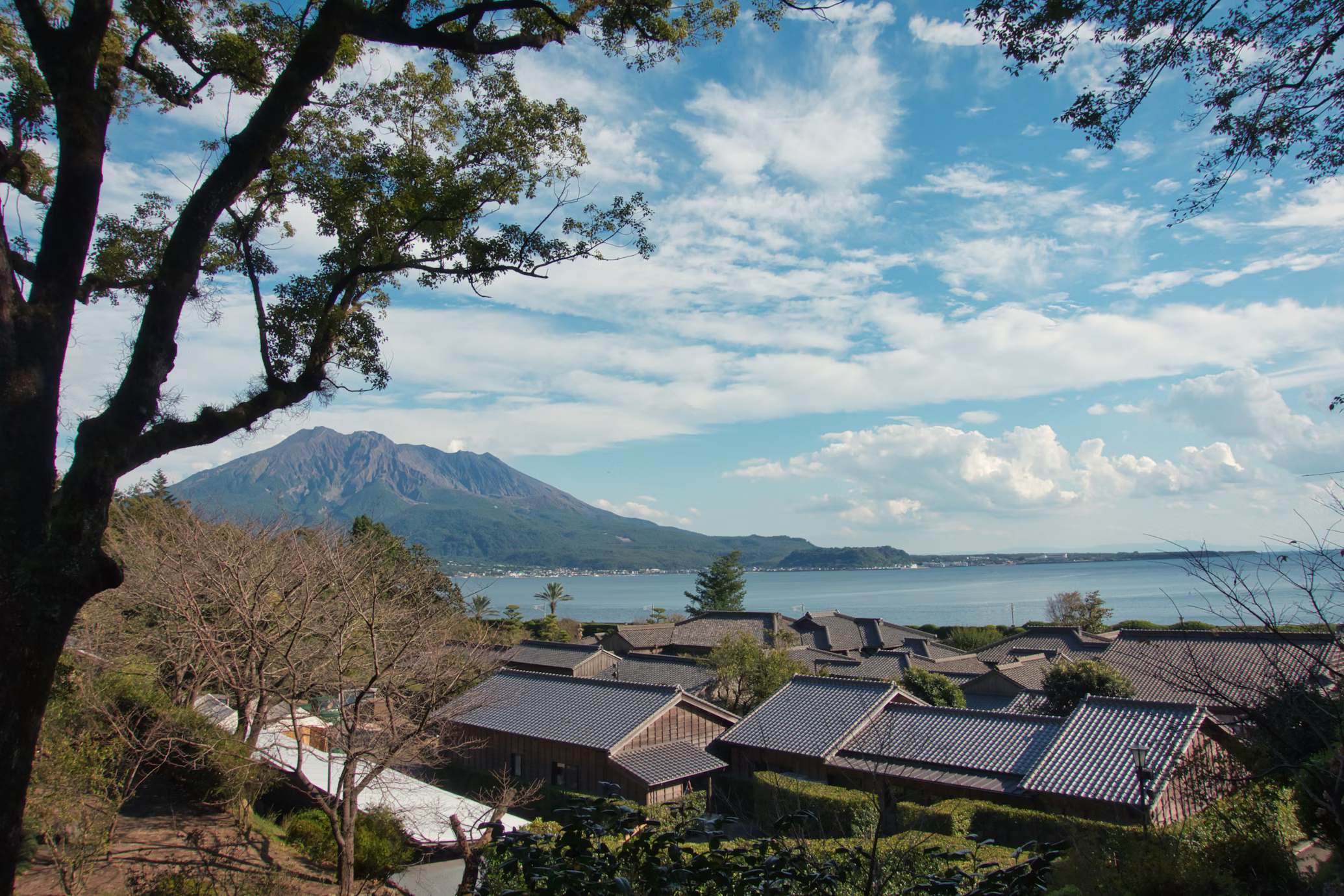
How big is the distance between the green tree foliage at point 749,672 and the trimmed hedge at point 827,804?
804 centimetres

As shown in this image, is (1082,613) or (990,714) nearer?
(990,714)

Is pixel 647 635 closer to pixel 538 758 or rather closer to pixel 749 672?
pixel 749 672

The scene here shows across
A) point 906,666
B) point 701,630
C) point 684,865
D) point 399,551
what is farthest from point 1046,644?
point 684,865

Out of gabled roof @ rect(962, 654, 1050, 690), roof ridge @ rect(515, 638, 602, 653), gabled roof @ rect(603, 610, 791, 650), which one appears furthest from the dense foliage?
roof ridge @ rect(515, 638, 602, 653)

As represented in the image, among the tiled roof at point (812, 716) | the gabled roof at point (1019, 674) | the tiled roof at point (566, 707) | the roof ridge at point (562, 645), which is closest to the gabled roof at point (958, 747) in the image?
the tiled roof at point (812, 716)

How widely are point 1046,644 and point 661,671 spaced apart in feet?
62.4

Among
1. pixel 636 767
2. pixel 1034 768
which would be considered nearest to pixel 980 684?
pixel 1034 768

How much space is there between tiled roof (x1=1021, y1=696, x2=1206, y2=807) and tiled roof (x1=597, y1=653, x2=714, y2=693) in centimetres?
1393

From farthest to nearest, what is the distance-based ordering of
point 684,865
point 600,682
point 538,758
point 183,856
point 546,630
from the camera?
point 546,630 → point 600,682 → point 538,758 → point 183,856 → point 684,865

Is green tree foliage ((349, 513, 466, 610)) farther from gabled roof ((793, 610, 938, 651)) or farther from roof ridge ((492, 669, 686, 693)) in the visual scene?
gabled roof ((793, 610, 938, 651))

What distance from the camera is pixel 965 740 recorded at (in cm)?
1677

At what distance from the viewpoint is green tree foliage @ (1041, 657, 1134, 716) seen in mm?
22344

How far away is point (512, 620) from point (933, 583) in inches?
6527

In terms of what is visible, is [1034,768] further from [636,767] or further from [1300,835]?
[636,767]
